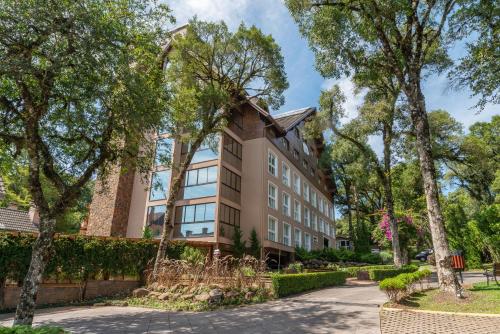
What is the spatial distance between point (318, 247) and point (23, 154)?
30.0m

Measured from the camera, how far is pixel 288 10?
49.1ft

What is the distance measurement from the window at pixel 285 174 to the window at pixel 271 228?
170 inches

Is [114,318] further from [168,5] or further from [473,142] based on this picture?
[473,142]

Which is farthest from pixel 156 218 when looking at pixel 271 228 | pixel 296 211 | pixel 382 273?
pixel 382 273

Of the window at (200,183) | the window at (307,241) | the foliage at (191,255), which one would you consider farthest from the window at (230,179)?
the window at (307,241)

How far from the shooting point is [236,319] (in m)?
8.95

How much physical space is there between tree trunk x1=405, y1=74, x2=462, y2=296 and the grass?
0.38 m

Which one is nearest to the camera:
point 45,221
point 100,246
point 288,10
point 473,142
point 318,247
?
point 45,221

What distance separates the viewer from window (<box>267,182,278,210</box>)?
84.1ft

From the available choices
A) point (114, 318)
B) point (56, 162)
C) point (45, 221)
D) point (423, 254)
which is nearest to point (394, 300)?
point (114, 318)

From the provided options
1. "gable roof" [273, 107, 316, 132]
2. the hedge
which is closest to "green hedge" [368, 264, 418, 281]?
the hedge

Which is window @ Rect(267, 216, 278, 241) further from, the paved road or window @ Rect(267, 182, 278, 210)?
the paved road

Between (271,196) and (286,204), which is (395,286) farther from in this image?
(286,204)

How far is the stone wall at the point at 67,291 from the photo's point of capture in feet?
37.1
